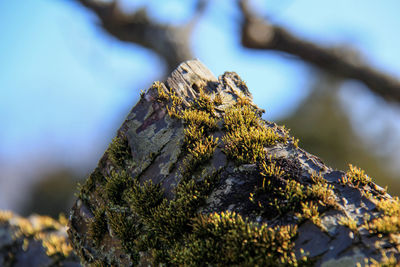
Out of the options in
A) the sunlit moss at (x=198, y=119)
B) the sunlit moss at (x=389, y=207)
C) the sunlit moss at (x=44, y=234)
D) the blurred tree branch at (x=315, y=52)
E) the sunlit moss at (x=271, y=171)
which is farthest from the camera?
the blurred tree branch at (x=315, y=52)

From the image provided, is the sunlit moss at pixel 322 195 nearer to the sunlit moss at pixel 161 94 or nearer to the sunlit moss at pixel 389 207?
the sunlit moss at pixel 389 207

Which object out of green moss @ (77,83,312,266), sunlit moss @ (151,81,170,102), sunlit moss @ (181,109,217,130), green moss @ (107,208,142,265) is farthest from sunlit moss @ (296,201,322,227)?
sunlit moss @ (151,81,170,102)

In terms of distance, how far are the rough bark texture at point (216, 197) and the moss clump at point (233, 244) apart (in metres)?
0.01

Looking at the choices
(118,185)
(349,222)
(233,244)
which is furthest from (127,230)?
(349,222)

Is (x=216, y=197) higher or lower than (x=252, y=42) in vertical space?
lower

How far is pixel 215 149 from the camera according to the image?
4.31 m

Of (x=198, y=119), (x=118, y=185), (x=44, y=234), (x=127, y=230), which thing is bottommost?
(x=44, y=234)

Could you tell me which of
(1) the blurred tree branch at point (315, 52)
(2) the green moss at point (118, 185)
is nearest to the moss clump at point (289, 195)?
(2) the green moss at point (118, 185)

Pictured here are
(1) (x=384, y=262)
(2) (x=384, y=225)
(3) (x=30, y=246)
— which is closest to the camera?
(1) (x=384, y=262)

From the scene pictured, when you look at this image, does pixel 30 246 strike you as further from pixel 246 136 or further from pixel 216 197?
pixel 246 136

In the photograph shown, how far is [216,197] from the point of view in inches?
152

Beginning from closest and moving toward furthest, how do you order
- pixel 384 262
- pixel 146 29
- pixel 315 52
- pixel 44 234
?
pixel 384 262 → pixel 44 234 → pixel 315 52 → pixel 146 29

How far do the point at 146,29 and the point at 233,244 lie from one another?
14.3 m

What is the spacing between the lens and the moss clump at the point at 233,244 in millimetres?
3193
